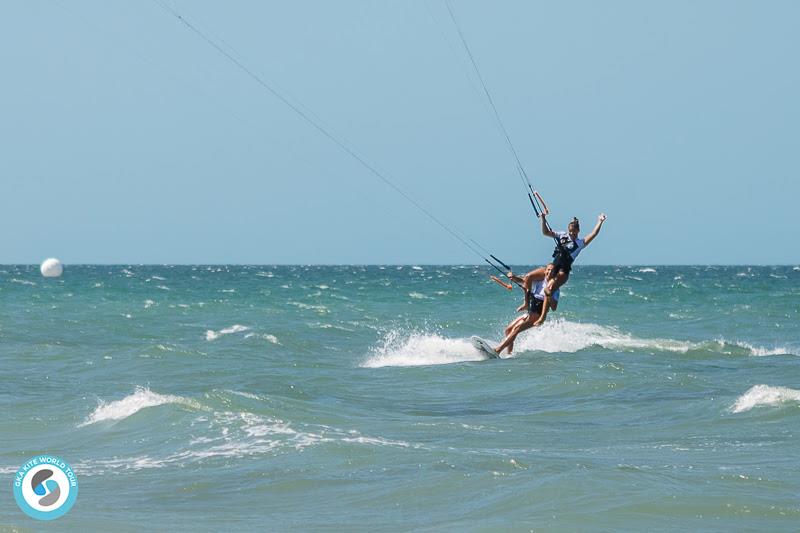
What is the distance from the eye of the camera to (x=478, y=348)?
69.5 feet

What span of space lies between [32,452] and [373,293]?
147ft

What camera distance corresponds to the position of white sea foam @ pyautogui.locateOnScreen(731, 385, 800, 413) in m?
14.2

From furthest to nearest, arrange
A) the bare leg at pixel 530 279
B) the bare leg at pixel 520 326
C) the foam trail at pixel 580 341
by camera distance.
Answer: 1. the foam trail at pixel 580 341
2. the bare leg at pixel 520 326
3. the bare leg at pixel 530 279

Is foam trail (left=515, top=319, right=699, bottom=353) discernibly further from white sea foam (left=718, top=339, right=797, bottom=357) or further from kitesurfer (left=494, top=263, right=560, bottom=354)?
kitesurfer (left=494, top=263, right=560, bottom=354)

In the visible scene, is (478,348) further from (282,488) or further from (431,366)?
(282,488)

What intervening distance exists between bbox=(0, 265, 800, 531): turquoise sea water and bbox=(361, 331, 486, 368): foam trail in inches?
3.9

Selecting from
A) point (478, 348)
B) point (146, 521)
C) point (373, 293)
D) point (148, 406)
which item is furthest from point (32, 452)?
point (373, 293)

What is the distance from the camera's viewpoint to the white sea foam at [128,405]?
13652 millimetres

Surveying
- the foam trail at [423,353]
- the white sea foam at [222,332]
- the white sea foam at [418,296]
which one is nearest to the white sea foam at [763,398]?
the foam trail at [423,353]

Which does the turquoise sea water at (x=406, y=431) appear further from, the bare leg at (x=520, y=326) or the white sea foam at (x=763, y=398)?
the bare leg at (x=520, y=326)

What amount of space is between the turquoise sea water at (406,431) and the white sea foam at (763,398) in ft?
0.19

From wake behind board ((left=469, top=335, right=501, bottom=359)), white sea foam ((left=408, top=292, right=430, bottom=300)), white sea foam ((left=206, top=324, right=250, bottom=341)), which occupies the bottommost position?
white sea foam ((left=206, top=324, right=250, bottom=341))

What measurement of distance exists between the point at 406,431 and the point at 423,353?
9.50 m

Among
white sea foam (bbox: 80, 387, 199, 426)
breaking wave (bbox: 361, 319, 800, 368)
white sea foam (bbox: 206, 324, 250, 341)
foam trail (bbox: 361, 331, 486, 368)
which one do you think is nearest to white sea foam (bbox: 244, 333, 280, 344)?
Result: white sea foam (bbox: 206, 324, 250, 341)
